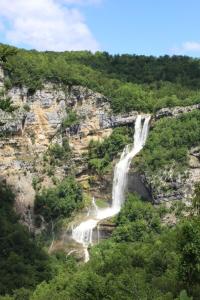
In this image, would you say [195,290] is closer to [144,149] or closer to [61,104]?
[144,149]

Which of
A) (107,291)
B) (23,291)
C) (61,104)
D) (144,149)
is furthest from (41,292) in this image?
(61,104)

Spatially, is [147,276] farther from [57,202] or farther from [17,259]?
[57,202]

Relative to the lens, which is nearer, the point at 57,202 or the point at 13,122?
the point at 57,202

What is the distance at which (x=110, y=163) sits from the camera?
75625mm

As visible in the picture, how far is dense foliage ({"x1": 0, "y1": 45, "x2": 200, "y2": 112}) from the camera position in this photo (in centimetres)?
7744

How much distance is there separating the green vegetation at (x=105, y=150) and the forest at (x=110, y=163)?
12 cm

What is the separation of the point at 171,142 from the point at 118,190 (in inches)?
311

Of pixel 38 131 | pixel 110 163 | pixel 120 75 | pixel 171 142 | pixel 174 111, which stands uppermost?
pixel 120 75

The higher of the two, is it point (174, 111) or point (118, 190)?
point (174, 111)

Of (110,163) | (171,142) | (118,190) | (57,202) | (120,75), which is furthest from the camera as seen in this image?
(120,75)

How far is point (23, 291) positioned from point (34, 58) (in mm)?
43774

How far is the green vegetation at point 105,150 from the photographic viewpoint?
75312 mm

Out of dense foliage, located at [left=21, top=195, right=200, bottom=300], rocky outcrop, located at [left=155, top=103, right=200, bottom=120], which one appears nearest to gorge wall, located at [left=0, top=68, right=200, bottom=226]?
rocky outcrop, located at [left=155, top=103, right=200, bottom=120]

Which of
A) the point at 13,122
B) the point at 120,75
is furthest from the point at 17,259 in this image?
the point at 120,75
